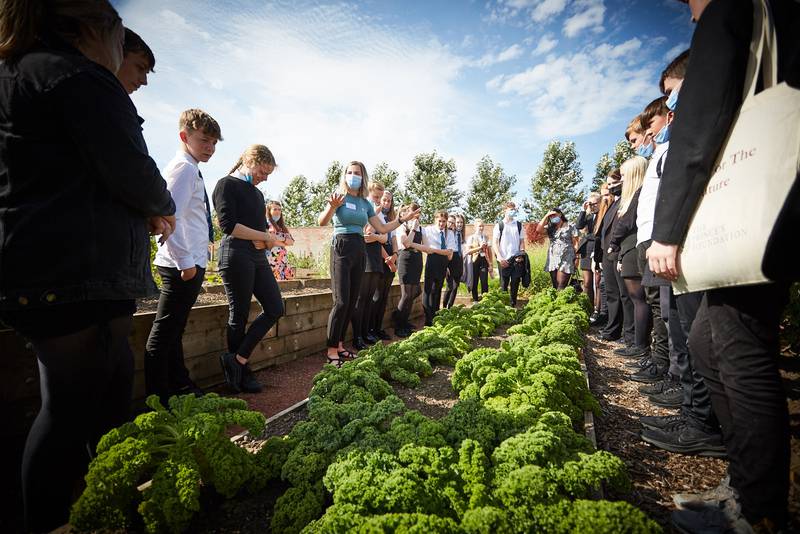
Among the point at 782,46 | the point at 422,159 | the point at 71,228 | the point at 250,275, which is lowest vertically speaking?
the point at 250,275

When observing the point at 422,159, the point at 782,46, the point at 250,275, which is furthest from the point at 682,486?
the point at 422,159

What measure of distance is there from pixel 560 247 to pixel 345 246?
5.80 metres

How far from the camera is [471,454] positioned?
139 cm

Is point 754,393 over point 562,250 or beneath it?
beneath

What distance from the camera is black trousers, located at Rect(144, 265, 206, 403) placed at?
7.90ft

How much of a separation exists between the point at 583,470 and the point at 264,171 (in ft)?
10.7

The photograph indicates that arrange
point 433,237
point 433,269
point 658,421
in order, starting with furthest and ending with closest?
1. point 433,237
2. point 433,269
3. point 658,421

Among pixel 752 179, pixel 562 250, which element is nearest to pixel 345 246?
pixel 752 179

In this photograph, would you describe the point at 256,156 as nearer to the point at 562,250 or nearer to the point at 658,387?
the point at 658,387

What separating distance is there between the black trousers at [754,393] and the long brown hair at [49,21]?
2.55 m

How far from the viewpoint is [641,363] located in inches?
139

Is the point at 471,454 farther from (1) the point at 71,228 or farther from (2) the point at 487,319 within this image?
(2) the point at 487,319

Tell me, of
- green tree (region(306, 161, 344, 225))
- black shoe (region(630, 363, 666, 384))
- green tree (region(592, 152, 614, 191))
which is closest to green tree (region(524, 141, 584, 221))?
green tree (region(592, 152, 614, 191))

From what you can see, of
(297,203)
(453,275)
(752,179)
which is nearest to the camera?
(752,179)
